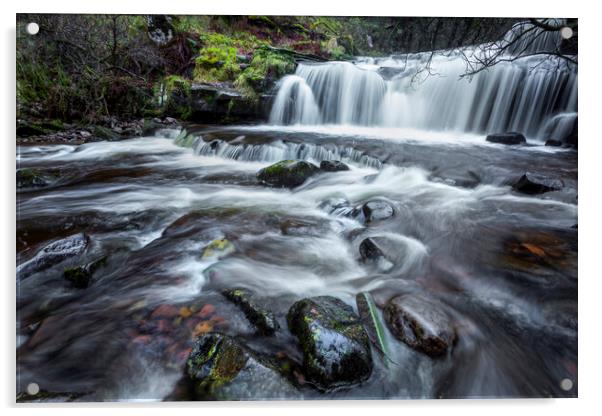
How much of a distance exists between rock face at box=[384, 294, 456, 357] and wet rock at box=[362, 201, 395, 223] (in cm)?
61

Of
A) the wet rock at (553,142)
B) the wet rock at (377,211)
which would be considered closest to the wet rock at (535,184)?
the wet rock at (553,142)

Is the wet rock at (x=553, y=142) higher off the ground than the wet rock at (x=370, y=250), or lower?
higher

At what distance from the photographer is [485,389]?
156 centimetres

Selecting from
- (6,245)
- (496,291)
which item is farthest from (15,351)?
(496,291)

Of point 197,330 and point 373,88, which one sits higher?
point 373,88

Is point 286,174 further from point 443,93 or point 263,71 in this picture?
point 443,93

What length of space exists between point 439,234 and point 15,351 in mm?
2302

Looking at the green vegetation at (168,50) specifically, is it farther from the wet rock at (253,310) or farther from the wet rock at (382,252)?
the wet rock at (253,310)

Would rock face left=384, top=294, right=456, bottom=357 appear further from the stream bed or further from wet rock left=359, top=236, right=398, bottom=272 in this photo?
wet rock left=359, top=236, right=398, bottom=272

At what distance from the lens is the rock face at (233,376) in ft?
4.75

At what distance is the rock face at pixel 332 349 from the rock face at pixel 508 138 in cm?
149

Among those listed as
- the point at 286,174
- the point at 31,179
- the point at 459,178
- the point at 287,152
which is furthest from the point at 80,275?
the point at 459,178

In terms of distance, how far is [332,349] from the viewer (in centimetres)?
143
